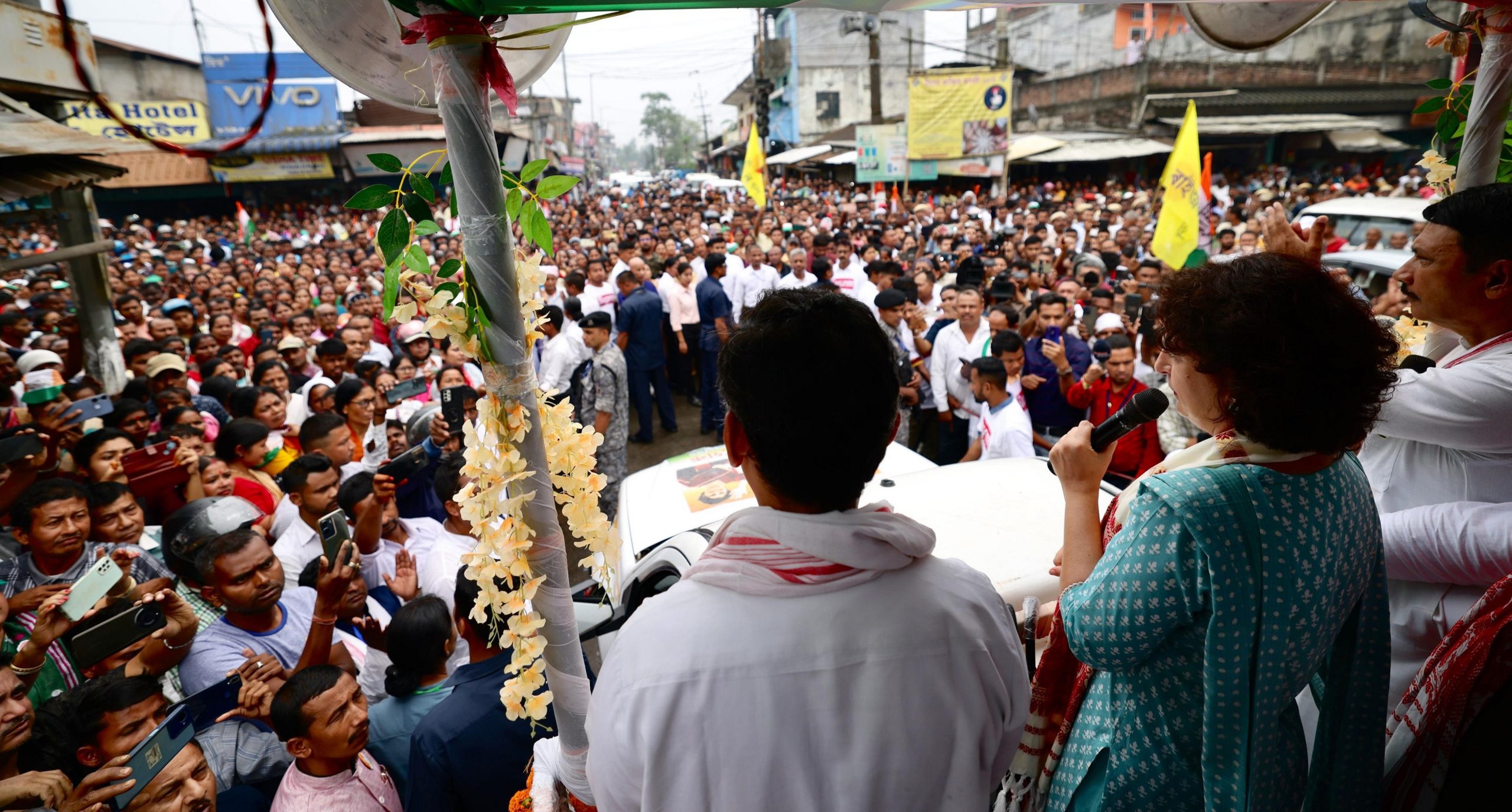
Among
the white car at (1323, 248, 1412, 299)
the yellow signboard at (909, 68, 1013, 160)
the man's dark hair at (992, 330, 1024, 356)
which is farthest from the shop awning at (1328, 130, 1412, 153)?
the man's dark hair at (992, 330, 1024, 356)

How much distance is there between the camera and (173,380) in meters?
5.30

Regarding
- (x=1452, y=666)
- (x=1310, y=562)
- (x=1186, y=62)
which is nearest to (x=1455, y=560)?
(x=1452, y=666)

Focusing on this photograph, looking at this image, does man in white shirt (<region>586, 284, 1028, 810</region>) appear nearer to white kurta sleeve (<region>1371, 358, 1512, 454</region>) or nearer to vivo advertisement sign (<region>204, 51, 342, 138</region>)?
white kurta sleeve (<region>1371, 358, 1512, 454</region>)

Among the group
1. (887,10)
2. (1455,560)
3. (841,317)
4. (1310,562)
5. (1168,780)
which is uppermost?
(887,10)

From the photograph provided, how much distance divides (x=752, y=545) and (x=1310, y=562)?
3.10ft

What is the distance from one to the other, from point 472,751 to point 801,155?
29.5 meters

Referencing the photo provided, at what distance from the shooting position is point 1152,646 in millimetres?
1285

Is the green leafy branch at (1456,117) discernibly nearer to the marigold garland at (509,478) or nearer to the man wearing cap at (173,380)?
the marigold garland at (509,478)

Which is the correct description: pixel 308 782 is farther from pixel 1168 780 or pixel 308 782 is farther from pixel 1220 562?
pixel 1220 562

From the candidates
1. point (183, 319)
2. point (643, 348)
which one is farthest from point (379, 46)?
point (183, 319)

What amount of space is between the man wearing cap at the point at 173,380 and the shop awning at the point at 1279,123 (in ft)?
82.0

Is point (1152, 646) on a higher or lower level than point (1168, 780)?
higher

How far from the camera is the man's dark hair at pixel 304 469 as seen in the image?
3.55 metres

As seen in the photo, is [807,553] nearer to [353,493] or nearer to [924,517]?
[924,517]
